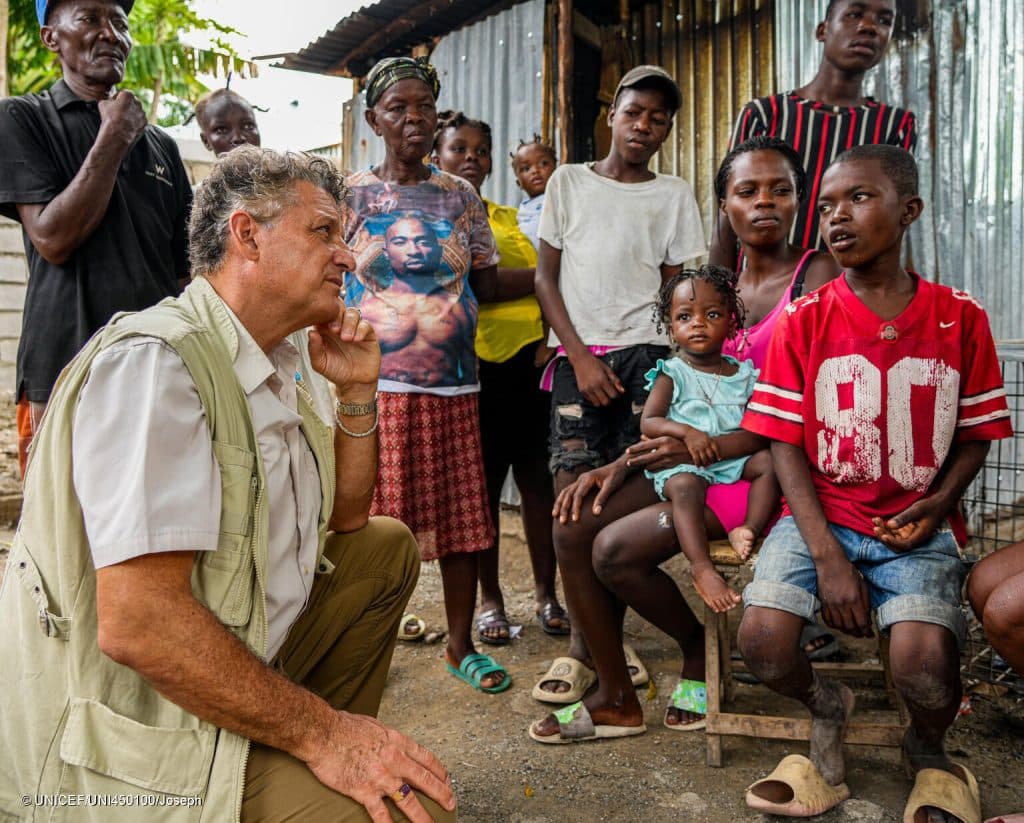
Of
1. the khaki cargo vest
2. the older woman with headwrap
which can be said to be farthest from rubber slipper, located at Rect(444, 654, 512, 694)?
the khaki cargo vest

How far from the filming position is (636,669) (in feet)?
10.1

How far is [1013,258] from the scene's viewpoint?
3.77 metres

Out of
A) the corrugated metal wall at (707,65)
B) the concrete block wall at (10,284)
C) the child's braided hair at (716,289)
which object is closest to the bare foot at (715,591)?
the child's braided hair at (716,289)

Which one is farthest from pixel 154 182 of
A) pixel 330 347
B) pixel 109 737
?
pixel 109 737

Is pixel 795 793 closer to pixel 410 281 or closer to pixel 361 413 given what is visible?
pixel 361 413

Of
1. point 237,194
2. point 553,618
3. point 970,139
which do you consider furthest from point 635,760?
point 970,139

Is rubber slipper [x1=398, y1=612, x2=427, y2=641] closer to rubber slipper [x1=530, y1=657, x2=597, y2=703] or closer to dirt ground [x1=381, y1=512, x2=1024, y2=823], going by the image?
dirt ground [x1=381, y1=512, x2=1024, y2=823]

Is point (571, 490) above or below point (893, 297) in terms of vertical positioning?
below

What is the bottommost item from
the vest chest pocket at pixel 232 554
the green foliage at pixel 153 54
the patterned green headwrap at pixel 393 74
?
the vest chest pocket at pixel 232 554

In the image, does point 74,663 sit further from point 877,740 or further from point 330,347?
point 877,740

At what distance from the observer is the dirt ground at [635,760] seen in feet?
7.50

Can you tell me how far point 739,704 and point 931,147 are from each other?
9.17 feet

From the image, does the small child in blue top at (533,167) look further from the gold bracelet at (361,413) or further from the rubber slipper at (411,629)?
the gold bracelet at (361,413)

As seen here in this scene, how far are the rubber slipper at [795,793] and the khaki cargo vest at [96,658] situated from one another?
1.39 metres
